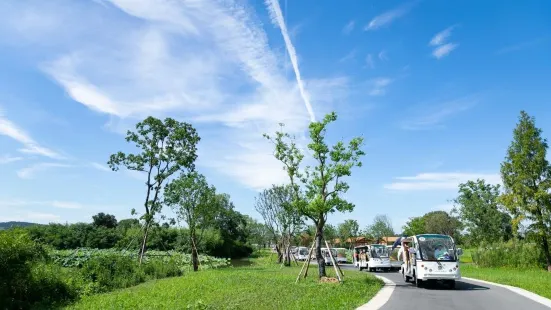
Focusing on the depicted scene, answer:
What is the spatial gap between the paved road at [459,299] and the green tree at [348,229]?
215 feet

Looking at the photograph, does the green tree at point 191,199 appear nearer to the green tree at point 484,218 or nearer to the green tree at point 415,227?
the green tree at point 484,218

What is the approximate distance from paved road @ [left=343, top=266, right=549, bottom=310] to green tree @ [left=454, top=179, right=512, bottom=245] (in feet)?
87.9

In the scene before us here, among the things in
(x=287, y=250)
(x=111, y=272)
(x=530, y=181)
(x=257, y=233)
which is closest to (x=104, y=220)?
(x=257, y=233)

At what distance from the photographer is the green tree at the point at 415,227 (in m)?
82.2

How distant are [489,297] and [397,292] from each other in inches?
141

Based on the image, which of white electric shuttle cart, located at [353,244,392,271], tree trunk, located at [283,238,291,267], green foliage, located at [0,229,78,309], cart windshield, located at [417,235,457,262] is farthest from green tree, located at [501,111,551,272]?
green foliage, located at [0,229,78,309]

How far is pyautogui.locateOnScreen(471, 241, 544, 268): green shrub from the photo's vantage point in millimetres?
31234

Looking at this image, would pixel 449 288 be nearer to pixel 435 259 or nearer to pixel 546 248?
pixel 435 259

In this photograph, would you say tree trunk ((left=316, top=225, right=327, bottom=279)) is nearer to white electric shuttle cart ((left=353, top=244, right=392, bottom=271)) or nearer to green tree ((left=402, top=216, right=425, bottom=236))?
white electric shuttle cart ((left=353, top=244, right=392, bottom=271))

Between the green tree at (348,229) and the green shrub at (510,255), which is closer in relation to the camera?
the green shrub at (510,255)

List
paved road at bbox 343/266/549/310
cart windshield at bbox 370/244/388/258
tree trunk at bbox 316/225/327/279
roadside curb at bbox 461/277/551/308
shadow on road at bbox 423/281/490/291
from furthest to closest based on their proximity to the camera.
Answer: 1. cart windshield at bbox 370/244/388/258
2. tree trunk at bbox 316/225/327/279
3. shadow on road at bbox 423/281/490/291
4. roadside curb at bbox 461/277/551/308
5. paved road at bbox 343/266/549/310

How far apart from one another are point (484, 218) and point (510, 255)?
10.9 m

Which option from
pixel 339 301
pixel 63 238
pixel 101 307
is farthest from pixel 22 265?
pixel 63 238

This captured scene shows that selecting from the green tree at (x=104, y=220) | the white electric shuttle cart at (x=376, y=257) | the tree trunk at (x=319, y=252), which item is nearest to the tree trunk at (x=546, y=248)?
the white electric shuttle cart at (x=376, y=257)
